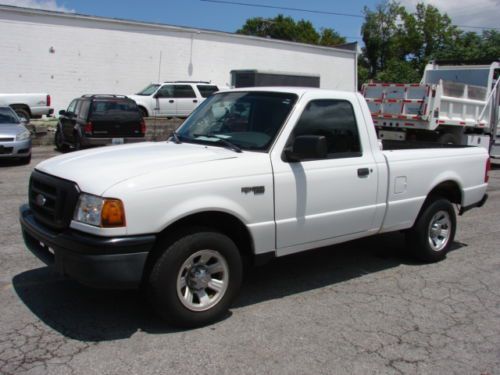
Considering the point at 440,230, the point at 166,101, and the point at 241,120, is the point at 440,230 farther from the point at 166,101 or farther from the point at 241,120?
the point at 166,101

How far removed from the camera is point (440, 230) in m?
6.12

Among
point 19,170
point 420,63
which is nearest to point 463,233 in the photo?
point 19,170

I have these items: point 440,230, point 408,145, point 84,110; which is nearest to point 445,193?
point 440,230

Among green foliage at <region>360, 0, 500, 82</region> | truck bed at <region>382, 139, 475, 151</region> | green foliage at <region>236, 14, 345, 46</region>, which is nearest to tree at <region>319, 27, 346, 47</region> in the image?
green foliage at <region>236, 14, 345, 46</region>

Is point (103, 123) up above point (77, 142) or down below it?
above

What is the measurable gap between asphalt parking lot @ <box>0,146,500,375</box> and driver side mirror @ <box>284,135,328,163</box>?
4.27 ft

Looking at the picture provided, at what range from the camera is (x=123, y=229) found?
11.9ft

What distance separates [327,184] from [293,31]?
74594 mm

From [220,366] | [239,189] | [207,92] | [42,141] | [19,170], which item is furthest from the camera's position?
[207,92]

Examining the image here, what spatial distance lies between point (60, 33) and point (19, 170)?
608 inches

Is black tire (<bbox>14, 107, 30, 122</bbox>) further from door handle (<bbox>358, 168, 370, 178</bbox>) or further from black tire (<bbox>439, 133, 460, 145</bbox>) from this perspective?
door handle (<bbox>358, 168, 370, 178</bbox>)

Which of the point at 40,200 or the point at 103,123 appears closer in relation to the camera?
the point at 40,200

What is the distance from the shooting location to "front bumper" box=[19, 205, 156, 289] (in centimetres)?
357

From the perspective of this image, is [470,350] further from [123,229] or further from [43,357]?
[43,357]
